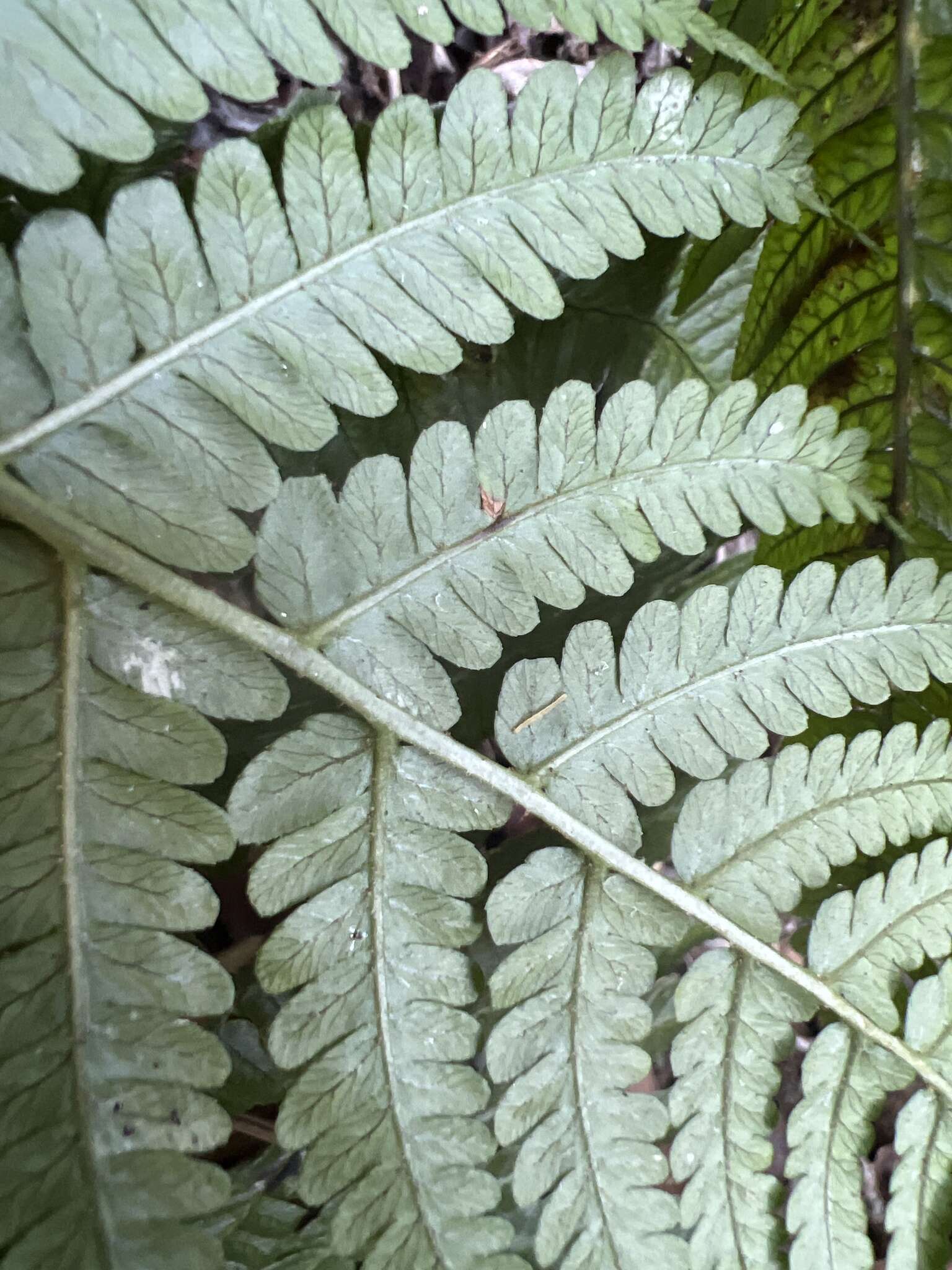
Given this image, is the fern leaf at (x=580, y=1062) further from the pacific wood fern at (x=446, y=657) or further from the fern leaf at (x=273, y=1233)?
the fern leaf at (x=273, y=1233)

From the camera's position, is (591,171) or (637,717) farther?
(637,717)

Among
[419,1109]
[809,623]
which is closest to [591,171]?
[809,623]

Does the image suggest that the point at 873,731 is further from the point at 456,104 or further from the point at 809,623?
the point at 456,104

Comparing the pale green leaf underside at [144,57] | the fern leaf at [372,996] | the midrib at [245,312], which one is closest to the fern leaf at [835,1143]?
the fern leaf at [372,996]

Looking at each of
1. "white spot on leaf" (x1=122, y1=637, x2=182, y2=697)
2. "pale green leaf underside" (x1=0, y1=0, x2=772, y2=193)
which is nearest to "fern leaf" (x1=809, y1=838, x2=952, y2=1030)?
"white spot on leaf" (x1=122, y1=637, x2=182, y2=697)

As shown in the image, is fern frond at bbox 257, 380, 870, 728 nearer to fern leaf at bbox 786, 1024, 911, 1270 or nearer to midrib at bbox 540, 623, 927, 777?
midrib at bbox 540, 623, 927, 777

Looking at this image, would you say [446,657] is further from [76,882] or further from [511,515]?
[76,882]

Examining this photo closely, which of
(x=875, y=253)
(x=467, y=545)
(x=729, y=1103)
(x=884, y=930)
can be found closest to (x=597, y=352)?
(x=875, y=253)
